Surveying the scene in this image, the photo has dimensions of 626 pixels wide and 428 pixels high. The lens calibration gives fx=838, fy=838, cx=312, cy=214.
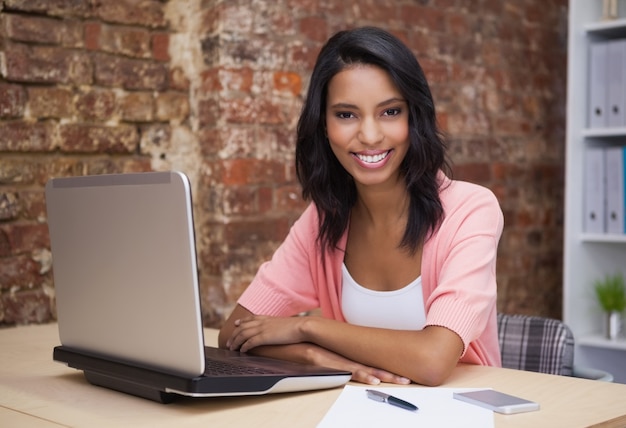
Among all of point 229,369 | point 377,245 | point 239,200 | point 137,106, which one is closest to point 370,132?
point 377,245

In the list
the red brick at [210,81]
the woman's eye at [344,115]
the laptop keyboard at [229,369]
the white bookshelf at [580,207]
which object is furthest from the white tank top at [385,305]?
the white bookshelf at [580,207]

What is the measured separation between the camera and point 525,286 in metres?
3.50

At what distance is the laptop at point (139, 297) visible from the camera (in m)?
1.24

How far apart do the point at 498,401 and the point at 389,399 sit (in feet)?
0.56

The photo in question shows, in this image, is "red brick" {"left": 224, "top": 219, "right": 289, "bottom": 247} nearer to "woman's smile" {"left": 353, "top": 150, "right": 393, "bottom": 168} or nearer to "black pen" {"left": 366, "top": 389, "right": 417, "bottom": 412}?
"woman's smile" {"left": 353, "top": 150, "right": 393, "bottom": 168}

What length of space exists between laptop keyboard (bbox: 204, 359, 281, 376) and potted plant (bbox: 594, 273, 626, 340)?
2008mm

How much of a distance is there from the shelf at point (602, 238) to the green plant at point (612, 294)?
154mm

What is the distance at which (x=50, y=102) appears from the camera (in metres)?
2.32

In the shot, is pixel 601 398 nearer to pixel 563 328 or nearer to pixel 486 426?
pixel 486 426

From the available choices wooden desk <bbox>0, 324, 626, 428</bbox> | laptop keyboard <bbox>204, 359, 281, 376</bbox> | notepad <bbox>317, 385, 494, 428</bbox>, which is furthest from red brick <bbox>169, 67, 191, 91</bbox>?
notepad <bbox>317, 385, 494, 428</bbox>

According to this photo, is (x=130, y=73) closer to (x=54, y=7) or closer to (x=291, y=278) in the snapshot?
(x=54, y=7)

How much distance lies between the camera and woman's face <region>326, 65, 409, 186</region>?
1.79 m

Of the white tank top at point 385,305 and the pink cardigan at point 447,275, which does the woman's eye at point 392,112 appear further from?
the white tank top at point 385,305

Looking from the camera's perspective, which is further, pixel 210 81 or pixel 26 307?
pixel 210 81
